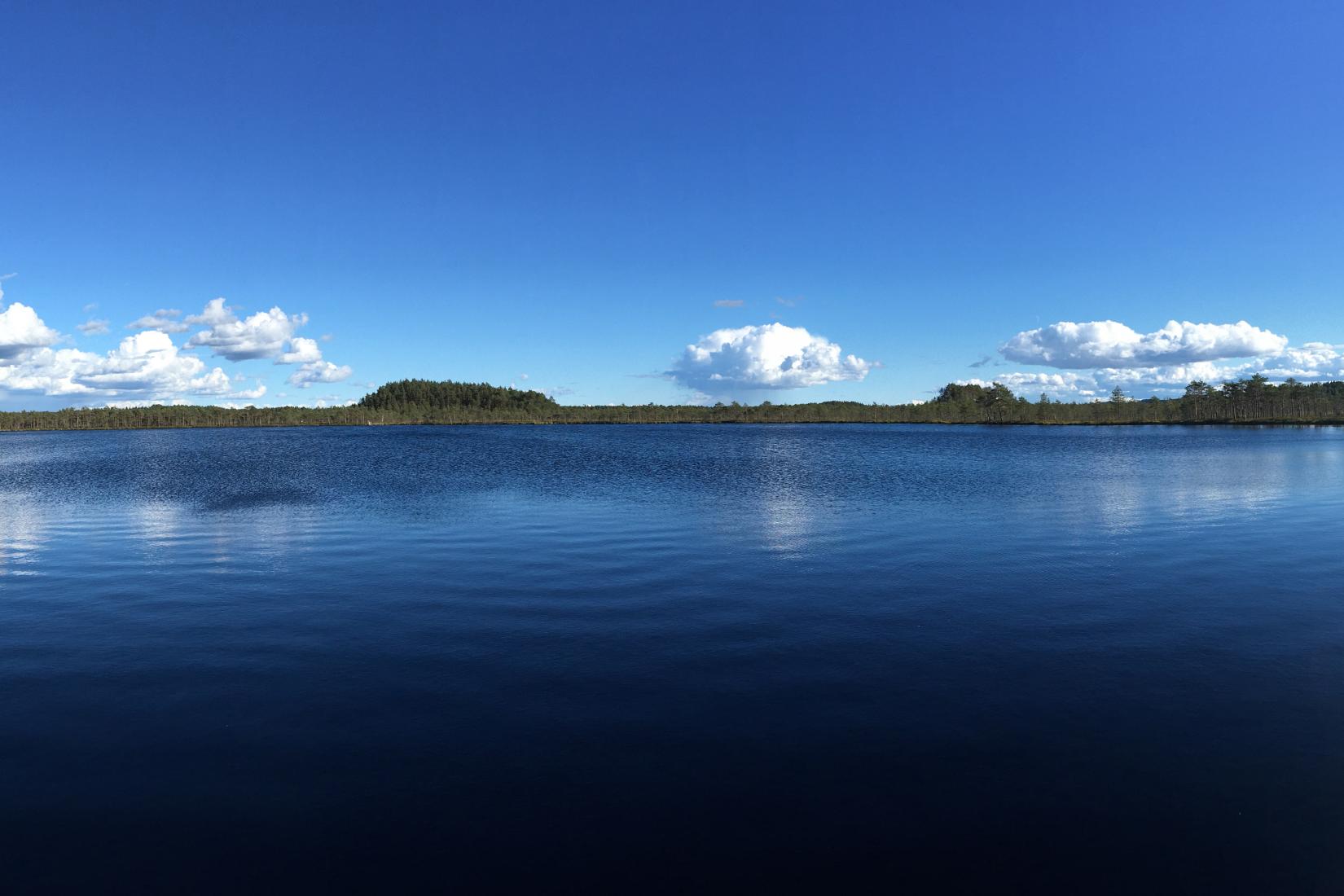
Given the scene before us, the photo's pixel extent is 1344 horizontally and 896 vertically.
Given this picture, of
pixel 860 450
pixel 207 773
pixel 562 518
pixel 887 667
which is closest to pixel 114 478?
pixel 562 518

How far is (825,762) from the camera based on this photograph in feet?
30.1

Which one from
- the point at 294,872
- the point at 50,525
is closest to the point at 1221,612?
the point at 294,872

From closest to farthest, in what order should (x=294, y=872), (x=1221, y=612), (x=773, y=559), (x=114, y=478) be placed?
(x=294, y=872), (x=1221, y=612), (x=773, y=559), (x=114, y=478)

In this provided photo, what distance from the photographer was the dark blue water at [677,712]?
7.46 metres

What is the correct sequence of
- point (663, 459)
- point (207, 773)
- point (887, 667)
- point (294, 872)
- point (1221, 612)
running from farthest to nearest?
point (663, 459) → point (1221, 612) → point (887, 667) → point (207, 773) → point (294, 872)

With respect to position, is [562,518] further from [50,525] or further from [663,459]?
[663,459]

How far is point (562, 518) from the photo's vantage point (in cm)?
2983

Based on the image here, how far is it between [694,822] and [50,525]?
32284 millimetres

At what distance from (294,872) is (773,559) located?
1575 cm

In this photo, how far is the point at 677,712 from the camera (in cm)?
1063

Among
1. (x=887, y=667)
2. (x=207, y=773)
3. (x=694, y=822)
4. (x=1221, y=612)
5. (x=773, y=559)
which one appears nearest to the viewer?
(x=694, y=822)

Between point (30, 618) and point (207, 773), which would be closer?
point (207, 773)

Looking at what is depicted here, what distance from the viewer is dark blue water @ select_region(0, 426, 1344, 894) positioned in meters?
7.46

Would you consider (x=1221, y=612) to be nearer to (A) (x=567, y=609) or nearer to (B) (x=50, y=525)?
(A) (x=567, y=609)
